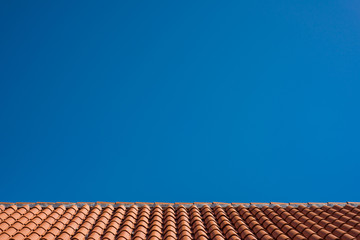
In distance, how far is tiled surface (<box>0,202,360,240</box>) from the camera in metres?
8.66

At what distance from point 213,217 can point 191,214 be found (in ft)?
2.13

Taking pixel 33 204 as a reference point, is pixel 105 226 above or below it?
below

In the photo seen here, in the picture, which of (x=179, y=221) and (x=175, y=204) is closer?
(x=179, y=221)

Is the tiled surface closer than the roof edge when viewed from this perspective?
Yes

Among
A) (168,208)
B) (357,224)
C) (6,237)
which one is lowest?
(6,237)

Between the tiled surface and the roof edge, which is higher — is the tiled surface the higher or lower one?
the lower one

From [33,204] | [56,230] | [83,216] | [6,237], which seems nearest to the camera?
[6,237]

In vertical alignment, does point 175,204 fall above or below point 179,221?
above

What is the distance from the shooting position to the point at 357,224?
8.98 m

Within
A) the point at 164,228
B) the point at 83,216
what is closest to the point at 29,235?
the point at 83,216

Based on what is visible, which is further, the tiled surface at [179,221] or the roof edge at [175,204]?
the roof edge at [175,204]

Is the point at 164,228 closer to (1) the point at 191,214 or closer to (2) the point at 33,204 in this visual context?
(1) the point at 191,214

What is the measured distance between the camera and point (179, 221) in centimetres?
990

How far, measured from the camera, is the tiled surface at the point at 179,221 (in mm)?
8664
